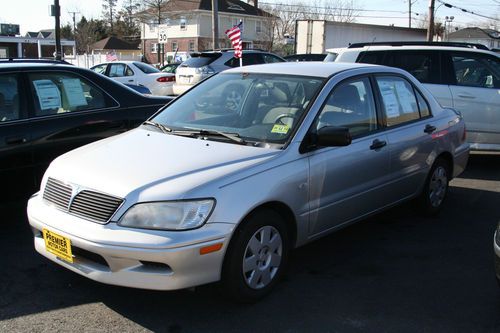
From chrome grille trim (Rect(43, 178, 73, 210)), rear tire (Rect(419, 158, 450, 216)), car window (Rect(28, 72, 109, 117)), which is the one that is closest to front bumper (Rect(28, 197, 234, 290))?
chrome grille trim (Rect(43, 178, 73, 210))

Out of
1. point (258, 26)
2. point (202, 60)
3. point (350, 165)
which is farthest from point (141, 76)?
point (258, 26)

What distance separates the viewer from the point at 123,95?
18.9ft

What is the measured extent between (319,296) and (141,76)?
49.8 feet

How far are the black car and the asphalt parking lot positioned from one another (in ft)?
1.31

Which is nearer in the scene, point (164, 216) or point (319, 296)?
point (164, 216)

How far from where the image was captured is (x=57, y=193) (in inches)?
141

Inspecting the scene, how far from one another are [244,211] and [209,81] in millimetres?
2016

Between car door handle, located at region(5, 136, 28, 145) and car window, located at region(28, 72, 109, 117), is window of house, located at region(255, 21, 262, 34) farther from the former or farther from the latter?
car door handle, located at region(5, 136, 28, 145)

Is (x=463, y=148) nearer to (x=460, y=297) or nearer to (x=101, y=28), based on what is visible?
(x=460, y=297)

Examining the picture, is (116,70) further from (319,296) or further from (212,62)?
(319,296)

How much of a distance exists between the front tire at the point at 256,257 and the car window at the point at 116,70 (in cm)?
1538

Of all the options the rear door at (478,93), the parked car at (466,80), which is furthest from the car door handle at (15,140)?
the rear door at (478,93)

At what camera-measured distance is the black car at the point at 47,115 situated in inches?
187

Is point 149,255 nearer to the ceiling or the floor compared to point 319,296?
nearer to the ceiling
